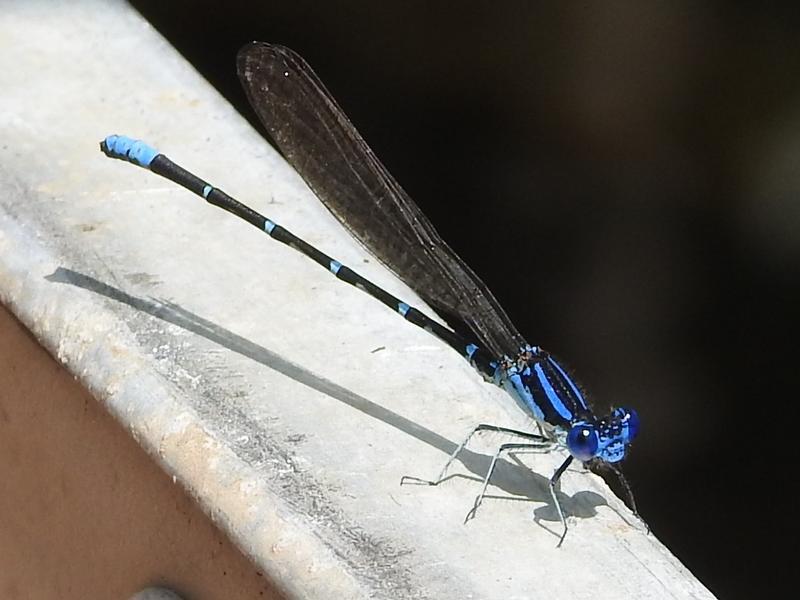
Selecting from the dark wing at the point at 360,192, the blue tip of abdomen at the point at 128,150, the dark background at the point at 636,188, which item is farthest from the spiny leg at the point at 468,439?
the dark background at the point at 636,188

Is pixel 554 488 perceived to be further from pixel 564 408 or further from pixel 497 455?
pixel 564 408

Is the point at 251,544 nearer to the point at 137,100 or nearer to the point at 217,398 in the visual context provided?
the point at 217,398

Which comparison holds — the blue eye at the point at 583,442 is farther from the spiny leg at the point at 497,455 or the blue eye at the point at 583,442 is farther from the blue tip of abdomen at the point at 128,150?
the blue tip of abdomen at the point at 128,150

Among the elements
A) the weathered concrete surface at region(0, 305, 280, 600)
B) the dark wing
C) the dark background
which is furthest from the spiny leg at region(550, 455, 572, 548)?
the dark background

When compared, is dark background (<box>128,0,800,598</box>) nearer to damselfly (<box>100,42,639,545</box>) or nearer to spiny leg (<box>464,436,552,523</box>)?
damselfly (<box>100,42,639,545</box>)

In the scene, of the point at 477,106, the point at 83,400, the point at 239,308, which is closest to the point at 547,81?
the point at 477,106

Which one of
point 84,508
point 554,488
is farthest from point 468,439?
point 84,508
